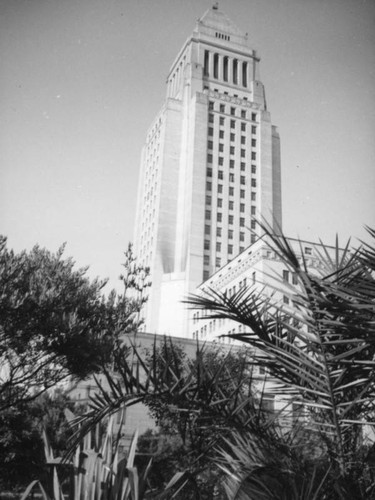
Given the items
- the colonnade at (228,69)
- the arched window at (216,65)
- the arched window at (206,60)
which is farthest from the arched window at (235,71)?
the arched window at (206,60)

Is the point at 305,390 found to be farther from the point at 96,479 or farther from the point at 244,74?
the point at 244,74

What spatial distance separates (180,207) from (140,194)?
15.8 m

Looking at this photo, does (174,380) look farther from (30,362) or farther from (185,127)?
(185,127)

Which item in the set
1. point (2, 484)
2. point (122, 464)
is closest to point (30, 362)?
point (2, 484)

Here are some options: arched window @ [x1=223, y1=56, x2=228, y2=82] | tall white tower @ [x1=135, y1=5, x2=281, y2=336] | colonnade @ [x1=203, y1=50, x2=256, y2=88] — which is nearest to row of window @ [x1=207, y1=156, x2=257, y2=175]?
tall white tower @ [x1=135, y1=5, x2=281, y2=336]

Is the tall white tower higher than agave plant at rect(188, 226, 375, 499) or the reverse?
higher

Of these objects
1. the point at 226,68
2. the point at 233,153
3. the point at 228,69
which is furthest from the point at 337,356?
the point at 226,68

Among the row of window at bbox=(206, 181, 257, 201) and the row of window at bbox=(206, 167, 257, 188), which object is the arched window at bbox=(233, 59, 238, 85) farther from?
the row of window at bbox=(206, 181, 257, 201)

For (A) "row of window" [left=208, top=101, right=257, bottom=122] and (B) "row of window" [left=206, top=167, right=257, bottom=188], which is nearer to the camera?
(B) "row of window" [left=206, top=167, right=257, bottom=188]

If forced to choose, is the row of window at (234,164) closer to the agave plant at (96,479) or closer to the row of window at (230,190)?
the row of window at (230,190)

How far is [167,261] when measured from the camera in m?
71.6

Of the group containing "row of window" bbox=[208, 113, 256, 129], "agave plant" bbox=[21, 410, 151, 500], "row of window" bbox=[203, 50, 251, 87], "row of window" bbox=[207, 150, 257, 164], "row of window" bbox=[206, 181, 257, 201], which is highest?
"row of window" bbox=[203, 50, 251, 87]

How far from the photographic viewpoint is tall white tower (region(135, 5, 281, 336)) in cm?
6850

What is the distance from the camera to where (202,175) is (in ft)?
237
